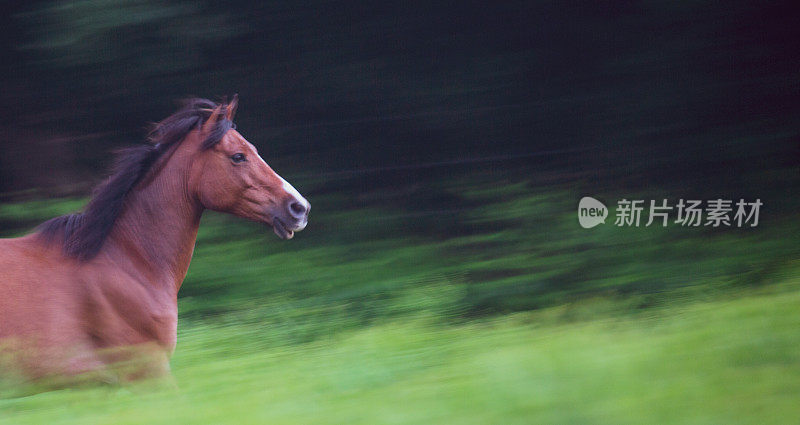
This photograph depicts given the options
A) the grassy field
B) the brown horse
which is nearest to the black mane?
the brown horse

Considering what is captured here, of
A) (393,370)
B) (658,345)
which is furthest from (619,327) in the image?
(393,370)

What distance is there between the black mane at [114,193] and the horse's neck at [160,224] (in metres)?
0.05

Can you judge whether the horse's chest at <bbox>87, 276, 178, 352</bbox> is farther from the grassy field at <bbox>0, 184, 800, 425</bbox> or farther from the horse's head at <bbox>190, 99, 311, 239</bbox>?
the horse's head at <bbox>190, 99, 311, 239</bbox>

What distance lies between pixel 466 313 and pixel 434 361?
1638 mm

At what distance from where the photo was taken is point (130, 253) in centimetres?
366

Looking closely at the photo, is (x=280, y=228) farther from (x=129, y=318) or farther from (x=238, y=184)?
(x=129, y=318)

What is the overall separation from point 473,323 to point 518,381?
5.80 feet

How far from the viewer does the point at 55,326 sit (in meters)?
3.37

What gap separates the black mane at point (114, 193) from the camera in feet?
11.7

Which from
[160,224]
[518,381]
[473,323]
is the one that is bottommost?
[518,381]

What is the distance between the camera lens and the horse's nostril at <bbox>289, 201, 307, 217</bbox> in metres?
3.76

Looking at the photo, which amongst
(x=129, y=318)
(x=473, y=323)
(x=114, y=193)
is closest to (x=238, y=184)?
(x=114, y=193)

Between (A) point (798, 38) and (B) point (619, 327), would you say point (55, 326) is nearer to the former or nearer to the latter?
(B) point (619, 327)

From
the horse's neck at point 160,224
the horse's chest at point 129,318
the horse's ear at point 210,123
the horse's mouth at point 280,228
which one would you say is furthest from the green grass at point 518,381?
the horse's ear at point 210,123
